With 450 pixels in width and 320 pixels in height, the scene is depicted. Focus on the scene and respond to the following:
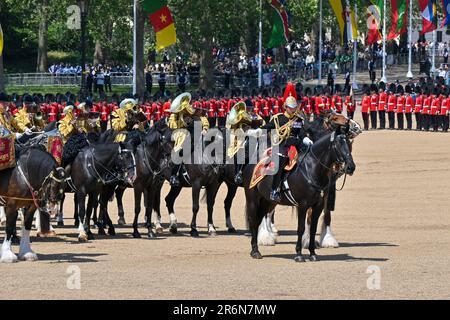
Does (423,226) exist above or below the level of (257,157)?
below

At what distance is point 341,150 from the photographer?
19.7 meters

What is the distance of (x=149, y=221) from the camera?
23797 millimetres

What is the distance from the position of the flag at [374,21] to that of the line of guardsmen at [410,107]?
35.2ft

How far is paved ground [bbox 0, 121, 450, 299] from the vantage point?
1680cm

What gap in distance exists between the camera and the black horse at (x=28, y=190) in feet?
64.7

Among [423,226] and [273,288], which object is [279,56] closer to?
[423,226]

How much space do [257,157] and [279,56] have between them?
51.4 meters

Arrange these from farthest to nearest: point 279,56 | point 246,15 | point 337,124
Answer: point 279,56, point 246,15, point 337,124

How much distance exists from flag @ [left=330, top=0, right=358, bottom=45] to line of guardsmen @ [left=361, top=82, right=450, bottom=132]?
26.0 feet

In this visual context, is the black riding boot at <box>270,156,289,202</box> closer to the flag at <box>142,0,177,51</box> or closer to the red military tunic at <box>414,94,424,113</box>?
the flag at <box>142,0,177,51</box>

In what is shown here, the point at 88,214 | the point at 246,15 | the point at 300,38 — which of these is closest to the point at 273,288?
the point at 88,214

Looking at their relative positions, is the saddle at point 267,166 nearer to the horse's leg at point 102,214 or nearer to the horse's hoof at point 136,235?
the horse's hoof at point 136,235

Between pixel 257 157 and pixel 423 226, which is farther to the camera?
pixel 423 226

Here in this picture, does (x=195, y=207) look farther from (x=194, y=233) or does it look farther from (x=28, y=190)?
(x=28, y=190)
